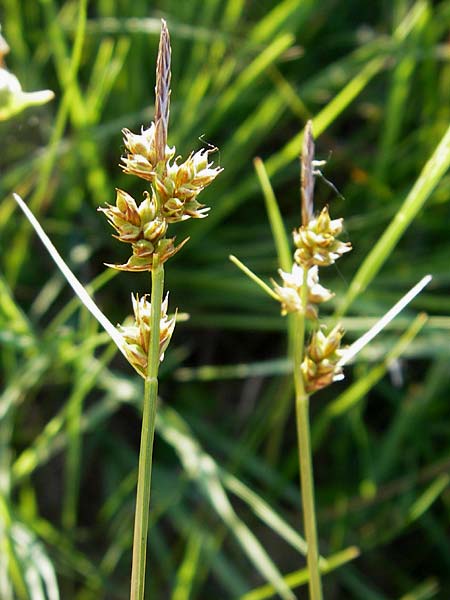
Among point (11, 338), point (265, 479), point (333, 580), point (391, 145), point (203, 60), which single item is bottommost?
point (333, 580)

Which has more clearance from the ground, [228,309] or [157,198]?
[228,309]

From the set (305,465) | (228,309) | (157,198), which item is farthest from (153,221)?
(228,309)

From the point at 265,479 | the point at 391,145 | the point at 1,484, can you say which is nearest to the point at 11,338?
the point at 1,484

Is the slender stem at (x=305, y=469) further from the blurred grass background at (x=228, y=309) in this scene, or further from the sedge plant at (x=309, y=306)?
the blurred grass background at (x=228, y=309)

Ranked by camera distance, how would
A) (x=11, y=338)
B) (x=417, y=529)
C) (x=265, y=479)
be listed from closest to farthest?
(x=11, y=338)
(x=265, y=479)
(x=417, y=529)

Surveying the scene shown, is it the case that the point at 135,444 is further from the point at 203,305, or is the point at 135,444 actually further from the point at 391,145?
the point at 391,145

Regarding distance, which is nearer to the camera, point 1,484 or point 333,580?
point 1,484

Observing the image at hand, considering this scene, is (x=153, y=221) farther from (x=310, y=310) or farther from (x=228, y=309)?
(x=228, y=309)
